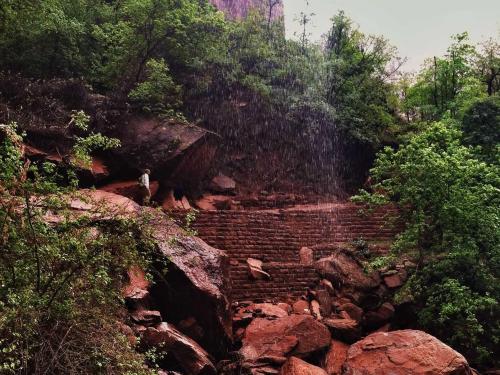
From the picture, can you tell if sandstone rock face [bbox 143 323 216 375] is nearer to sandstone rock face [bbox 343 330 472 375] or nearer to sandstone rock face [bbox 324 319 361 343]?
sandstone rock face [bbox 343 330 472 375]

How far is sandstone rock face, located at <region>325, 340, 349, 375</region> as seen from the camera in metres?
8.28

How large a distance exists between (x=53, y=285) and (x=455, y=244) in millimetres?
8057

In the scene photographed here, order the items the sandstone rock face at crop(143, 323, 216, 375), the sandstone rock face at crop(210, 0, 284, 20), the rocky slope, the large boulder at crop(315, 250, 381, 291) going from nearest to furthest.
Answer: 1. the sandstone rock face at crop(143, 323, 216, 375)
2. the rocky slope
3. the large boulder at crop(315, 250, 381, 291)
4. the sandstone rock face at crop(210, 0, 284, 20)

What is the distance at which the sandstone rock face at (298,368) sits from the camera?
751cm

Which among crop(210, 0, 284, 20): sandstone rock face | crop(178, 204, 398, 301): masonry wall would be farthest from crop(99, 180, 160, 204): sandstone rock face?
crop(210, 0, 284, 20): sandstone rock face

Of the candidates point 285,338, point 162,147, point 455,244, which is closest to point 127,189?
point 162,147

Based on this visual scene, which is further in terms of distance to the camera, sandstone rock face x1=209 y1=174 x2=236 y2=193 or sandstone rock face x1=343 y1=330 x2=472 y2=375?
sandstone rock face x1=209 y1=174 x2=236 y2=193

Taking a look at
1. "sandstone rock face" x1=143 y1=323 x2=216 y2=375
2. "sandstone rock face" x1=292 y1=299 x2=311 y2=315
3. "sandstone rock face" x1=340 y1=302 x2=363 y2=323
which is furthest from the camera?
"sandstone rock face" x1=292 y1=299 x2=311 y2=315

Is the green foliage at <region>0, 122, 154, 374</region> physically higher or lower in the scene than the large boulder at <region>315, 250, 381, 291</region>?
higher

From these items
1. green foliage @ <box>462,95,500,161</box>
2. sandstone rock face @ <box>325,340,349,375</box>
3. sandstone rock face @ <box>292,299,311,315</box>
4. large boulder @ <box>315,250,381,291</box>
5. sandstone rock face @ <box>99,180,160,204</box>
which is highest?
green foliage @ <box>462,95,500,161</box>

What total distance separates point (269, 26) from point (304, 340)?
58.6 feet

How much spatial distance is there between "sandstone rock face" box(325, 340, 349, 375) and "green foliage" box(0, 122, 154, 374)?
15.1ft

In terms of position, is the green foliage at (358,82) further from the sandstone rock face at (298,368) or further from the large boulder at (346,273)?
the sandstone rock face at (298,368)

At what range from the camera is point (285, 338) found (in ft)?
27.9
